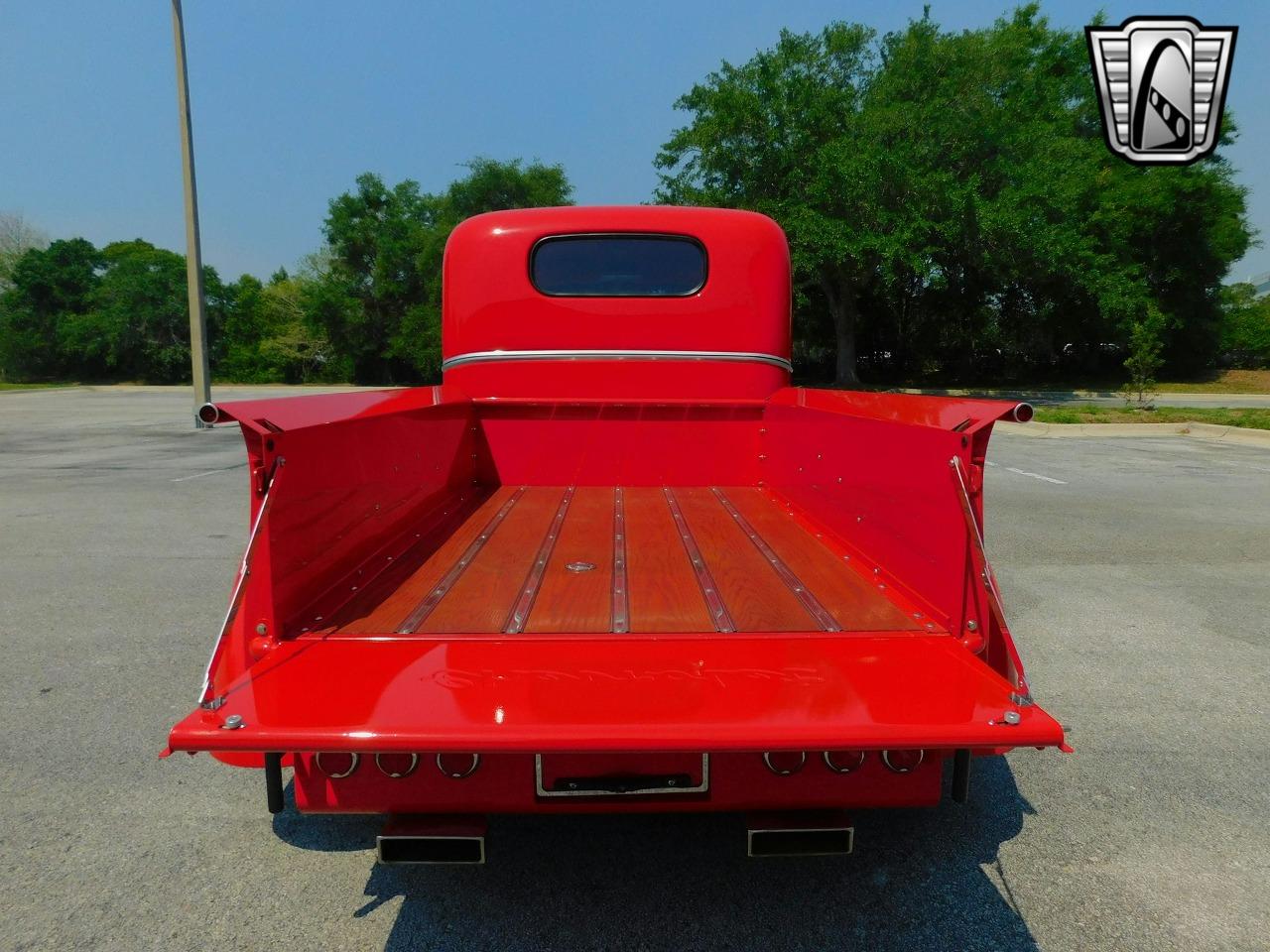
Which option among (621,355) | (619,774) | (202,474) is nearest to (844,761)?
(619,774)

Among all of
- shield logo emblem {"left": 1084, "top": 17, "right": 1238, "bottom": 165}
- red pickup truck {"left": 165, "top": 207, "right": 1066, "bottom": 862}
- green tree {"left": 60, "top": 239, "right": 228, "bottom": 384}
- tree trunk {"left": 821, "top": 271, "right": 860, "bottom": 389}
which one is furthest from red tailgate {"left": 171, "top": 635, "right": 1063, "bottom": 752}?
green tree {"left": 60, "top": 239, "right": 228, "bottom": 384}

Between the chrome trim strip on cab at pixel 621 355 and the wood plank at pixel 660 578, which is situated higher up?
the chrome trim strip on cab at pixel 621 355

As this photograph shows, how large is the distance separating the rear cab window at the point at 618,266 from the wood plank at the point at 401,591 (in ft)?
6.03

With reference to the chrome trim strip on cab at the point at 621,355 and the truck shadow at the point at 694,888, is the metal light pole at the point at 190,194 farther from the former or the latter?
the truck shadow at the point at 694,888

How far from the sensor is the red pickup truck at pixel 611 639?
162 centimetres

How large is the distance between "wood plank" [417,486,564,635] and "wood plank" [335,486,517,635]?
8 centimetres

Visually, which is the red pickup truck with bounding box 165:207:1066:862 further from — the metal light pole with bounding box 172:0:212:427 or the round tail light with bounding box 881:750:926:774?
the metal light pole with bounding box 172:0:212:427

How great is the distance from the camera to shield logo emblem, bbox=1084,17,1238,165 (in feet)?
32.2

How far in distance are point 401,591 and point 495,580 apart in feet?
0.99

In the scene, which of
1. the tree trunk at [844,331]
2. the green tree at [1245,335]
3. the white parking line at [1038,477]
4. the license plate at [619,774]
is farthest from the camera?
the green tree at [1245,335]

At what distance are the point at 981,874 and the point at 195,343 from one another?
1510 cm

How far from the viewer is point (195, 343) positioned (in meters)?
14.1

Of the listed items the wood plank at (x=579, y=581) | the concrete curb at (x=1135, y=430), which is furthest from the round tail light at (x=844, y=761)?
the concrete curb at (x=1135, y=430)

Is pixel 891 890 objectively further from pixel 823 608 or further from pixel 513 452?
pixel 513 452
